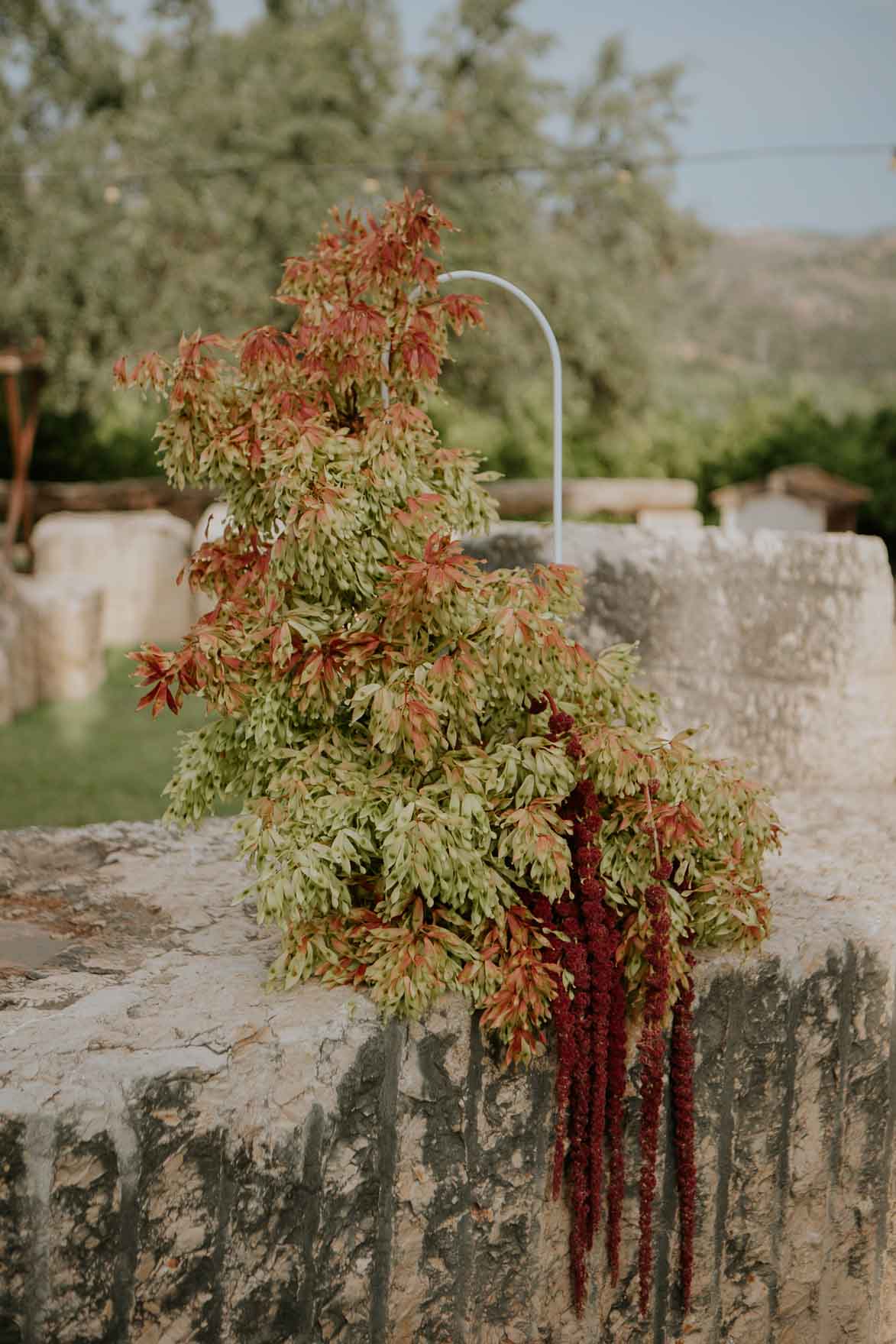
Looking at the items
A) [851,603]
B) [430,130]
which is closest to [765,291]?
[430,130]

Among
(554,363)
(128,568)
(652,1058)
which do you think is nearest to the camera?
(652,1058)

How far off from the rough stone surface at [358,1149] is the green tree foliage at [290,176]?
34.5ft

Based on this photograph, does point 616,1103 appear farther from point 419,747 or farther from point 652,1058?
point 419,747

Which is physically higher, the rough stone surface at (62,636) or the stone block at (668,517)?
the stone block at (668,517)

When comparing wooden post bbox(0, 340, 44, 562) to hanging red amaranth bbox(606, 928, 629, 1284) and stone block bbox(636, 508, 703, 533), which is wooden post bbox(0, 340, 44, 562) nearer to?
stone block bbox(636, 508, 703, 533)

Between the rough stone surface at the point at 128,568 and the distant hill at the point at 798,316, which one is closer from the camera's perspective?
the rough stone surface at the point at 128,568

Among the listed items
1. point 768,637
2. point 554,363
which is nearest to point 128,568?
point 768,637

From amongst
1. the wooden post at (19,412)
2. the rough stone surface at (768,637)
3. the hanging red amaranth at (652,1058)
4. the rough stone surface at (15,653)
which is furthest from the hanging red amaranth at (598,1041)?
the wooden post at (19,412)

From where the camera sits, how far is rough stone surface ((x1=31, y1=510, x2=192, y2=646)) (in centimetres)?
1050

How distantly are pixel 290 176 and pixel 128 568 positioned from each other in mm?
5408

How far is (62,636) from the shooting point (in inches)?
322

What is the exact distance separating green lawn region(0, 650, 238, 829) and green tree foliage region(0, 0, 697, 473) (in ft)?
21.7

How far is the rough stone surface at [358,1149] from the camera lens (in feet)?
7.82

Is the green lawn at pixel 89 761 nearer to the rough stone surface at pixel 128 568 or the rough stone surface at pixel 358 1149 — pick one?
the rough stone surface at pixel 128 568
